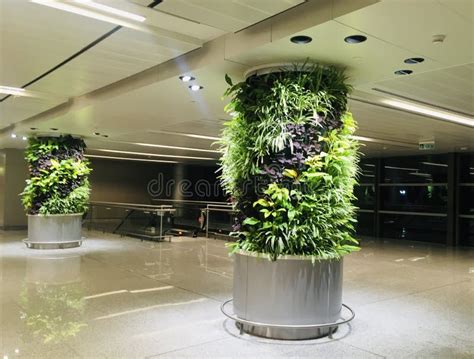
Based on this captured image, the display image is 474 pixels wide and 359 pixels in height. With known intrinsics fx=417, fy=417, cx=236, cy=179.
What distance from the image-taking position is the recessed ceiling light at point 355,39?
3.34 m

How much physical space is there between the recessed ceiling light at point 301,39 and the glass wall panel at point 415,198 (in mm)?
10556

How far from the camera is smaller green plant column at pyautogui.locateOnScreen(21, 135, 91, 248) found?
9148mm

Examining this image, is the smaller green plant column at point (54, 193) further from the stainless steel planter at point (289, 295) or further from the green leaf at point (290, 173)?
the green leaf at point (290, 173)

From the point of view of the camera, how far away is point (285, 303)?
3.84 m

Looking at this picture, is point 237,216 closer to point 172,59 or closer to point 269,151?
point 269,151

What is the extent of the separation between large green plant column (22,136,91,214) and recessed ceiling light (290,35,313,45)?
7.33m

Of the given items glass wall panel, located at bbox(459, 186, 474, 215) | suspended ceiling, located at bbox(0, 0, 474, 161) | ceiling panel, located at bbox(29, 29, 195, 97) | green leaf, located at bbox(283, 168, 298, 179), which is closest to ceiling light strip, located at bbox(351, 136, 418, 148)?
suspended ceiling, located at bbox(0, 0, 474, 161)

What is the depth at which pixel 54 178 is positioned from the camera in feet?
30.2

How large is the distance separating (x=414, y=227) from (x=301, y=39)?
37.9 ft

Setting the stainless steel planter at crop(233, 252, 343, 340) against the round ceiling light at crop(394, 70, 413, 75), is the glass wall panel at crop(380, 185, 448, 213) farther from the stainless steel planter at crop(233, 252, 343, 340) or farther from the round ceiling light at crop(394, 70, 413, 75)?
the stainless steel planter at crop(233, 252, 343, 340)

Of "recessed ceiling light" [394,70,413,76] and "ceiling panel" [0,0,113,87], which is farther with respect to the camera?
"recessed ceiling light" [394,70,413,76]

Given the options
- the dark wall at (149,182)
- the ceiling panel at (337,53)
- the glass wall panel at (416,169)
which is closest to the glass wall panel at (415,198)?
the glass wall panel at (416,169)

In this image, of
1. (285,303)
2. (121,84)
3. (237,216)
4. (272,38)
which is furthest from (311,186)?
(121,84)

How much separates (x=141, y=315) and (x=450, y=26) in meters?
3.95
